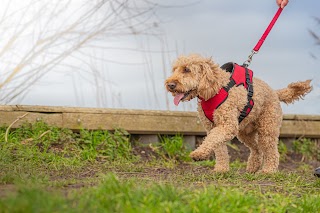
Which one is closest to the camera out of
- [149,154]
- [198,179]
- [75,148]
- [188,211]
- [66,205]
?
[66,205]

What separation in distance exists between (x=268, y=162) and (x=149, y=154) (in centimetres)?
188

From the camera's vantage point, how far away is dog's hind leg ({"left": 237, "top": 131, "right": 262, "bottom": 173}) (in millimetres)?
5785

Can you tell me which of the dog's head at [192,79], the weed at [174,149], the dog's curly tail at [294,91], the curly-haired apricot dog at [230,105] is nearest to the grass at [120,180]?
the weed at [174,149]

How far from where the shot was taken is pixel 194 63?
489 centimetres

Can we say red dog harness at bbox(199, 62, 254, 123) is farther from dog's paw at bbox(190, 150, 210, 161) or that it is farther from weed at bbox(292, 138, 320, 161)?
weed at bbox(292, 138, 320, 161)

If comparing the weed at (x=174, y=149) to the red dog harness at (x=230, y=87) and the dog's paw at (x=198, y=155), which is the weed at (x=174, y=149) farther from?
the dog's paw at (x=198, y=155)

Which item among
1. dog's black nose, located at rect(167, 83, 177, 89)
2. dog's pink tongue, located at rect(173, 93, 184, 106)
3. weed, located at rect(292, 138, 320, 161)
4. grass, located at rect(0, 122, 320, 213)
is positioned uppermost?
dog's black nose, located at rect(167, 83, 177, 89)

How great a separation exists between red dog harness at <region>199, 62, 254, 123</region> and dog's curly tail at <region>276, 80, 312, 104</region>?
0.73 m

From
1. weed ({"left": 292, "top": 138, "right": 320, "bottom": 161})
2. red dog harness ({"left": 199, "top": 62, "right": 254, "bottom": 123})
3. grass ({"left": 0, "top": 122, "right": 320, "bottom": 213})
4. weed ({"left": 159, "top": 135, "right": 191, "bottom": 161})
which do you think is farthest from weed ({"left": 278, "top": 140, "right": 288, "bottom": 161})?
red dog harness ({"left": 199, "top": 62, "right": 254, "bottom": 123})

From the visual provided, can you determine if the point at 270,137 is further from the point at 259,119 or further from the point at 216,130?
the point at 216,130

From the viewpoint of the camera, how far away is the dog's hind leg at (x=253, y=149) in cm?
579

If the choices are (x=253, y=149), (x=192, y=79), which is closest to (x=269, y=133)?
(x=253, y=149)

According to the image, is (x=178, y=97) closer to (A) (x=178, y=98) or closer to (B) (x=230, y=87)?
(A) (x=178, y=98)

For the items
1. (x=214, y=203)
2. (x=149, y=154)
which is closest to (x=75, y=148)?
(x=149, y=154)
